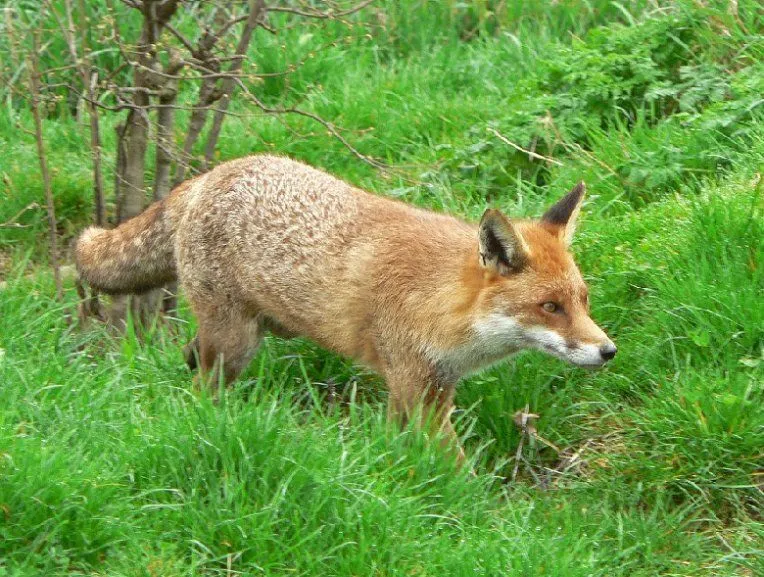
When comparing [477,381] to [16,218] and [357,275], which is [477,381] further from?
[16,218]

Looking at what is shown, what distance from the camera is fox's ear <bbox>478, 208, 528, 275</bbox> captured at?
4973mm

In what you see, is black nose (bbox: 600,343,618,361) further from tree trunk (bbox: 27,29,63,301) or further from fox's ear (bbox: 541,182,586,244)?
tree trunk (bbox: 27,29,63,301)

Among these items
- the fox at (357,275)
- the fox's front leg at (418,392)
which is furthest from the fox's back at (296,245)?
the fox's front leg at (418,392)

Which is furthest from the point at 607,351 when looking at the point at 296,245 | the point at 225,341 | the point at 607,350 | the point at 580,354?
the point at 225,341

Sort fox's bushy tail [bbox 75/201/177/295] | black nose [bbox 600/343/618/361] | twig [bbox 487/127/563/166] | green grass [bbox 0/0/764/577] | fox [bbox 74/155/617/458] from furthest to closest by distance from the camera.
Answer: twig [bbox 487/127/563/166]
fox's bushy tail [bbox 75/201/177/295]
fox [bbox 74/155/617/458]
black nose [bbox 600/343/618/361]
green grass [bbox 0/0/764/577]

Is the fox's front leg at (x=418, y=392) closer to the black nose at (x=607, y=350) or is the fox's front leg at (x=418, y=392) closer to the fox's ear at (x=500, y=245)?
the fox's ear at (x=500, y=245)

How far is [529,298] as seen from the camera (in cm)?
504

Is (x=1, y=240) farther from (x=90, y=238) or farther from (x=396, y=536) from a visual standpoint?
(x=396, y=536)

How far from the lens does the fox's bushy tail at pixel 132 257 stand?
5.88 meters

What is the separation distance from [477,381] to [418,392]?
1.72ft

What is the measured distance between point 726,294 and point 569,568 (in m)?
1.78

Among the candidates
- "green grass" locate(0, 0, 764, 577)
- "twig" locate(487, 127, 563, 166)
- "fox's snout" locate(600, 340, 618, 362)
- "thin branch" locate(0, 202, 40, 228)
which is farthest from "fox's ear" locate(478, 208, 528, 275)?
"thin branch" locate(0, 202, 40, 228)

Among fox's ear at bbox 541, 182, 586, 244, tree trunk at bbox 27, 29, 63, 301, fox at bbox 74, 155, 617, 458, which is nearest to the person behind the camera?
fox at bbox 74, 155, 617, 458

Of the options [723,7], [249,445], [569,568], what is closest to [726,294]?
[569,568]
